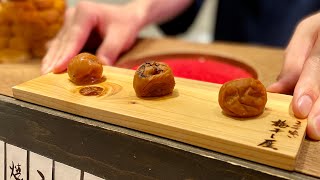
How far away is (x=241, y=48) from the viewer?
1249mm

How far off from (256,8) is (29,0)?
0.99 metres

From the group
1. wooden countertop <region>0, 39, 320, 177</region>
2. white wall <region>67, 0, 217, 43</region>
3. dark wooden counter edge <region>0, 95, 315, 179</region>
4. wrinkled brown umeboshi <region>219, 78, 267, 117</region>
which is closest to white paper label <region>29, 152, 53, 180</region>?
dark wooden counter edge <region>0, 95, 315, 179</region>

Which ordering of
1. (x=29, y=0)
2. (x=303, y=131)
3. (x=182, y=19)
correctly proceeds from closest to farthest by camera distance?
(x=303, y=131) → (x=29, y=0) → (x=182, y=19)

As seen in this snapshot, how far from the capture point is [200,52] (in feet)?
3.84

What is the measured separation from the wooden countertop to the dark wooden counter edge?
74 millimetres

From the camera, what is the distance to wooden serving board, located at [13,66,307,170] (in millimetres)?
543

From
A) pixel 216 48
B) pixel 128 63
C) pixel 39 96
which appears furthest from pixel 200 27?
pixel 39 96

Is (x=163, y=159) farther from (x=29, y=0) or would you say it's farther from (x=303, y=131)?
(x=29, y=0)

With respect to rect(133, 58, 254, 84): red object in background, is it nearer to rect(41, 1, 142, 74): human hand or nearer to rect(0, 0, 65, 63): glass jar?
rect(41, 1, 142, 74): human hand

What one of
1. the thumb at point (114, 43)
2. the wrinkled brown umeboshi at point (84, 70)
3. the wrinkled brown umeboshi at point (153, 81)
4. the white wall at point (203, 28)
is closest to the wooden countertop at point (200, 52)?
the thumb at point (114, 43)

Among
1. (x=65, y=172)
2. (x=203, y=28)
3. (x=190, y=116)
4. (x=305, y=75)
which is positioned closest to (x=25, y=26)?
(x=65, y=172)

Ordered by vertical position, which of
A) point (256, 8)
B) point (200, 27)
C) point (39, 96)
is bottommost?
point (200, 27)

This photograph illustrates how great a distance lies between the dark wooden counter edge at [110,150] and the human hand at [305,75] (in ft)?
0.44

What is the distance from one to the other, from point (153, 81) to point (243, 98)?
155 mm
